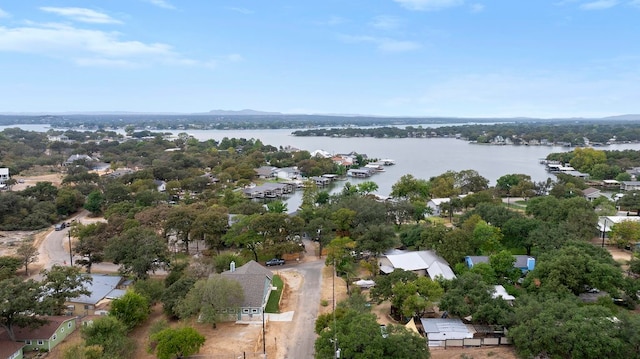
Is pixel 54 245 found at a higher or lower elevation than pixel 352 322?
lower

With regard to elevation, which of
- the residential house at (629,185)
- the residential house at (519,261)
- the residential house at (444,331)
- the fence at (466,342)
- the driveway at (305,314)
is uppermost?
the residential house at (629,185)

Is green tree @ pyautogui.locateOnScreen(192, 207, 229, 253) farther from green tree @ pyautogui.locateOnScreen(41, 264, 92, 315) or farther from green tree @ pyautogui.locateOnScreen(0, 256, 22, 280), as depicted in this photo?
green tree @ pyautogui.locateOnScreen(0, 256, 22, 280)

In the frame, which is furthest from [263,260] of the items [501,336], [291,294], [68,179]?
[68,179]

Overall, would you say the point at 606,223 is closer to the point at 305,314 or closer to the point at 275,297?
the point at 305,314

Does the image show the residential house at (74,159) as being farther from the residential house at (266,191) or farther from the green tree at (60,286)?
the green tree at (60,286)

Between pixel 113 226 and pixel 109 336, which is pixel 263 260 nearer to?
pixel 113 226

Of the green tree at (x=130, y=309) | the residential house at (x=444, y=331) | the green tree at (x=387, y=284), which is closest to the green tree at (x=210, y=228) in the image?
the green tree at (x=130, y=309)
